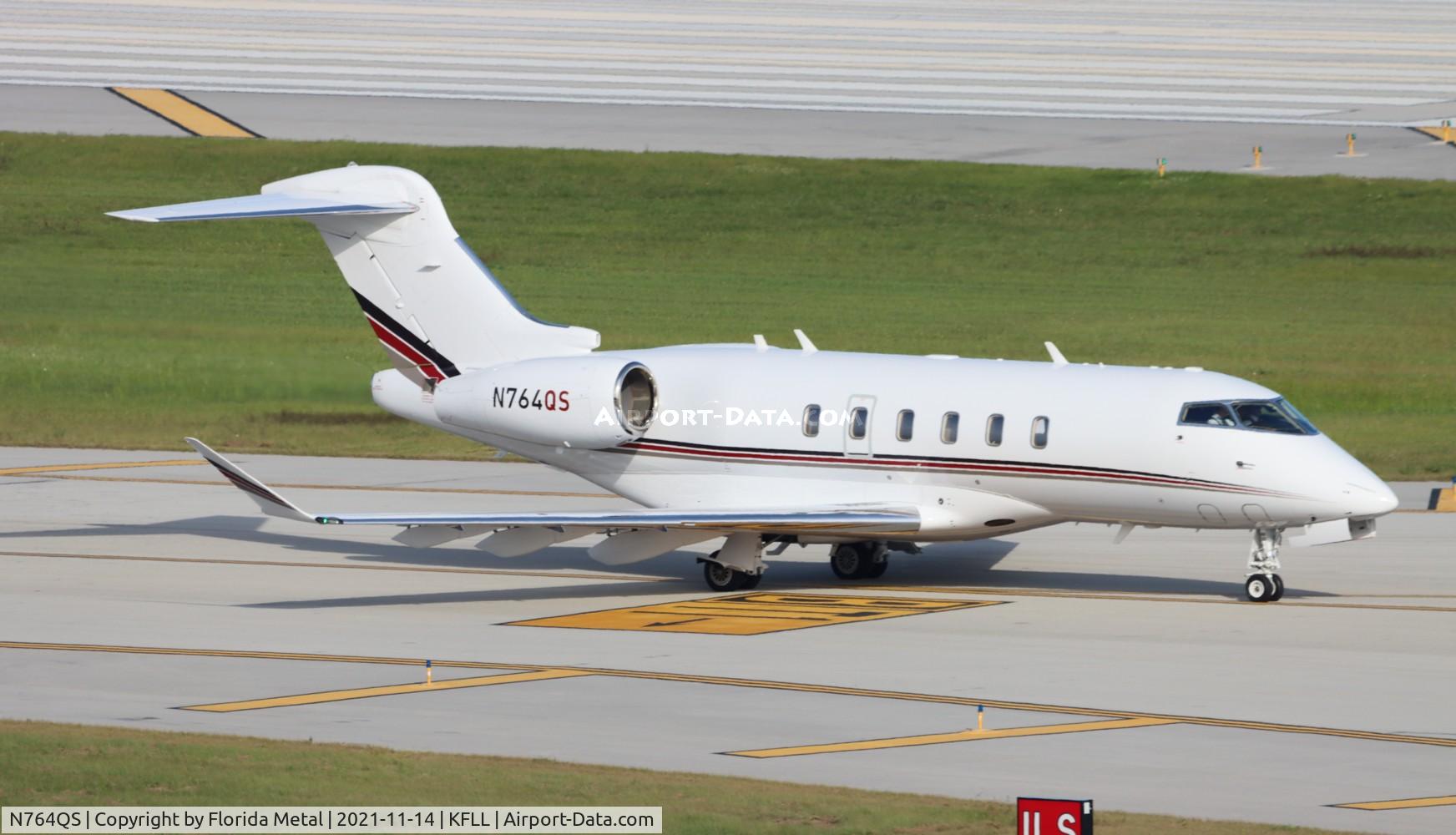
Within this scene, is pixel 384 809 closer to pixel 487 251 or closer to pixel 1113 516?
pixel 1113 516

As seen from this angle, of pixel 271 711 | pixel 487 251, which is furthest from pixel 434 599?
pixel 487 251

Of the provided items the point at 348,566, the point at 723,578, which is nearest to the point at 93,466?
the point at 348,566

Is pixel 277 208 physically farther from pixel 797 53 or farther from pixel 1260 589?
pixel 797 53

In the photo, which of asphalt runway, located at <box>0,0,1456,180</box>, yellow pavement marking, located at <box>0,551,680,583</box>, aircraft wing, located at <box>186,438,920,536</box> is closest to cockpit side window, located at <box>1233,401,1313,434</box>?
aircraft wing, located at <box>186,438,920,536</box>

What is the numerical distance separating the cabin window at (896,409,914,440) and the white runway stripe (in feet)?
136

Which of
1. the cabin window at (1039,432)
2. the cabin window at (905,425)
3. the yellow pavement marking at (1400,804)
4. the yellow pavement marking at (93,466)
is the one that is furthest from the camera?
the yellow pavement marking at (93,466)

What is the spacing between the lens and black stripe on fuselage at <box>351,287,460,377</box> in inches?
1221

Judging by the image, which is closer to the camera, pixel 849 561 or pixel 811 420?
pixel 811 420

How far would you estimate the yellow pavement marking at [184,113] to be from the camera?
67062 millimetres

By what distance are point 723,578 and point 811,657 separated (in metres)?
5.58

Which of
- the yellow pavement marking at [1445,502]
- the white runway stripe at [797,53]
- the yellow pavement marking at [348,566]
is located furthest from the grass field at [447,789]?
the white runway stripe at [797,53]

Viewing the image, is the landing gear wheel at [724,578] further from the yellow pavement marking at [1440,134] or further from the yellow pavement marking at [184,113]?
the yellow pavement marking at [1440,134]

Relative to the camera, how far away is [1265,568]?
2658 cm

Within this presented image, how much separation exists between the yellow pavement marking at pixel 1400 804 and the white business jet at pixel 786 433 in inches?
371
